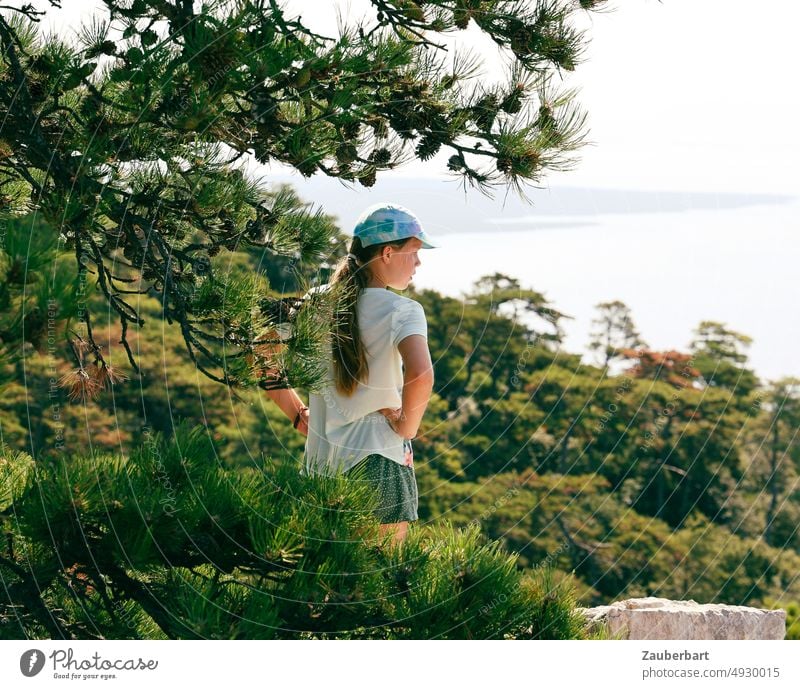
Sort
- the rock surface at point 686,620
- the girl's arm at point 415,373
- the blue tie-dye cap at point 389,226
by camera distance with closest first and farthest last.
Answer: the girl's arm at point 415,373
the blue tie-dye cap at point 389,226
the rock surface at point 686,620

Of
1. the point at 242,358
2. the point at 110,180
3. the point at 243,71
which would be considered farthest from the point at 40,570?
the point at 243,71

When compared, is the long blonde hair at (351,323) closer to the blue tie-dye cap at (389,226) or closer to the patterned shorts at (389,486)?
the blue tie-dye cap at (389,226)

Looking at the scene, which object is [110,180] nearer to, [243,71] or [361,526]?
[243,71]

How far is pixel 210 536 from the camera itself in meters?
2.32

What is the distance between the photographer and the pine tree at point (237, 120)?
7.91ft

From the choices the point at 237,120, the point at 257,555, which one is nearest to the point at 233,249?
the point at 237,120

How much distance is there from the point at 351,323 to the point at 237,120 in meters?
0.71

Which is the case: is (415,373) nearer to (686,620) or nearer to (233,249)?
(233,249)
